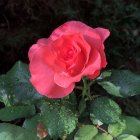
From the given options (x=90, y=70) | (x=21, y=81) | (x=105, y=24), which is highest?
(x=90, y=70)

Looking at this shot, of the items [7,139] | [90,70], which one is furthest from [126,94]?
[7,139]

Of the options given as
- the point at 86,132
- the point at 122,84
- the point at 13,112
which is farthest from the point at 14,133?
the point at 122,84

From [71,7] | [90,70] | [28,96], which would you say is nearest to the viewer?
[90,70]

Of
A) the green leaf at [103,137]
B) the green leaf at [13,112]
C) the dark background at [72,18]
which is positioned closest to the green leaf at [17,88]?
the green leaf at [13,112]

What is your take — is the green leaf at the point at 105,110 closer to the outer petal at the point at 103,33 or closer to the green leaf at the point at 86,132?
the green leaf at the point at 86,132

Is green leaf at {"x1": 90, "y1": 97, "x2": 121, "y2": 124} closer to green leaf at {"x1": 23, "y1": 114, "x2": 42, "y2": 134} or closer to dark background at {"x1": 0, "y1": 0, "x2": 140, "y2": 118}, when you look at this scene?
green leaf at {"x1": 23, "y1": 114, "x2": 42, "y2": 134}

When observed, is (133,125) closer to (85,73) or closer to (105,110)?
(105,110)

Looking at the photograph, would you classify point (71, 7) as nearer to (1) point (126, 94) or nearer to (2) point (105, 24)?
(2) point (105, 24)
